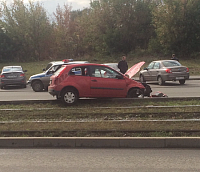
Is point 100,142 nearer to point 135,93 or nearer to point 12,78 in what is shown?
point 135,93

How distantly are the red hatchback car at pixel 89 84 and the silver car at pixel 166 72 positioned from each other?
7484mm

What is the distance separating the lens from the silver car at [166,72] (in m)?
18.9

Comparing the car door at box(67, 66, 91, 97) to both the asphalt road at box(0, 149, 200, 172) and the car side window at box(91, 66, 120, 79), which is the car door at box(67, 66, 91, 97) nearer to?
the car side window at box(91, 66, 120, 79)

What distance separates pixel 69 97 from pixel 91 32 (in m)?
34.2

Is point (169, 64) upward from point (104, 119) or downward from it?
upward

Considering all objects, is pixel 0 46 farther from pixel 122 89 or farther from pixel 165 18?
pixel 122 89

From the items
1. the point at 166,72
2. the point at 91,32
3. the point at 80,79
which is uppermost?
the point at 91,32

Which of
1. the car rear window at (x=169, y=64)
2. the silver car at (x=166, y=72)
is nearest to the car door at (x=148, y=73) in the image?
the silver car at (x=166, y=72)

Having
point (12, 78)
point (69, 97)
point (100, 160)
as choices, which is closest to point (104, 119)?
point (69, 97)

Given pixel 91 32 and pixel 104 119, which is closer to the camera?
pixel 104 119

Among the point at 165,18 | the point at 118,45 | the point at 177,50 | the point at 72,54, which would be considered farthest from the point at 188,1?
the point at 72,54

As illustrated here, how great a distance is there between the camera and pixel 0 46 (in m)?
44.5

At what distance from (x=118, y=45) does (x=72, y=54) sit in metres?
7.18

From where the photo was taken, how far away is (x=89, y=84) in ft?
37.6
